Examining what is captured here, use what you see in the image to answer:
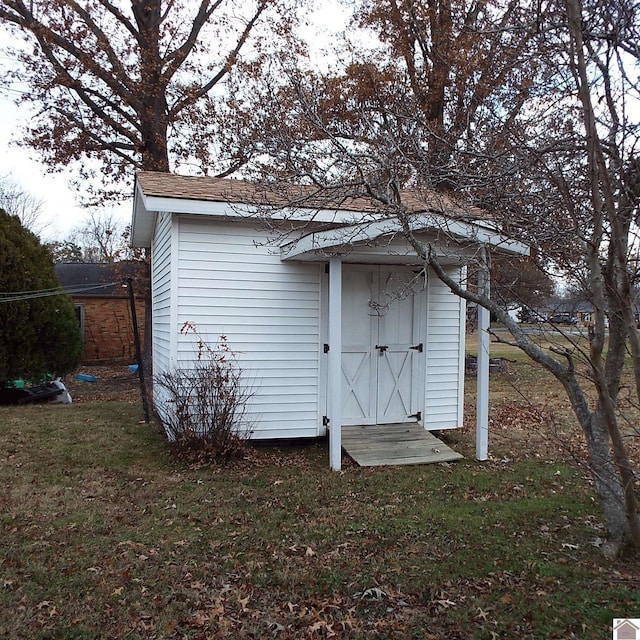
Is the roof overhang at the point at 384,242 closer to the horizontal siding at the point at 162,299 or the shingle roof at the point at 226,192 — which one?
the shingle roof at the point at 226,192

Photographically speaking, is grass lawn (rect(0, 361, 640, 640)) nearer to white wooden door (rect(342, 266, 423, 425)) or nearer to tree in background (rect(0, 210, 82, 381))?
white wooden door (rect(342, 266, 423, 425))

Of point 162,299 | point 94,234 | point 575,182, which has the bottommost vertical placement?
point 162,299

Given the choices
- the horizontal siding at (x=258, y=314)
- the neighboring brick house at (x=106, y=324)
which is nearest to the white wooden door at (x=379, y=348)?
the horizontal siding at (x=258, y=314)

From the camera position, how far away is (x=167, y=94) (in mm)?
14875

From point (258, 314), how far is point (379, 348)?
163 cm

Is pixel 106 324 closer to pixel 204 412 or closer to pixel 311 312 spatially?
pixel 311 312

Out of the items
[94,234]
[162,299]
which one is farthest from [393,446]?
[94,234]

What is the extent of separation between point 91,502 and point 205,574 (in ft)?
5.81

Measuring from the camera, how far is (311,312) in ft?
21.5

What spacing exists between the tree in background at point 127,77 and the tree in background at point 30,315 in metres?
4.55

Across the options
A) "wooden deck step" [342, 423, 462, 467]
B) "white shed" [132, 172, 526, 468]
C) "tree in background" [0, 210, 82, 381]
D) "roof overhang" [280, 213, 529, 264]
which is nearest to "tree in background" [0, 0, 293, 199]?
"tree in background" [0, 210, 82, 381]

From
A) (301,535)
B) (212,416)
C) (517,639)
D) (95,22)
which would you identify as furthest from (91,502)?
(95,22)

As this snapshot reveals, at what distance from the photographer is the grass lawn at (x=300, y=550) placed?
2.86 meters

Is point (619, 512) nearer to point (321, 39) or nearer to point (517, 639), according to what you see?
point (517, 639)
